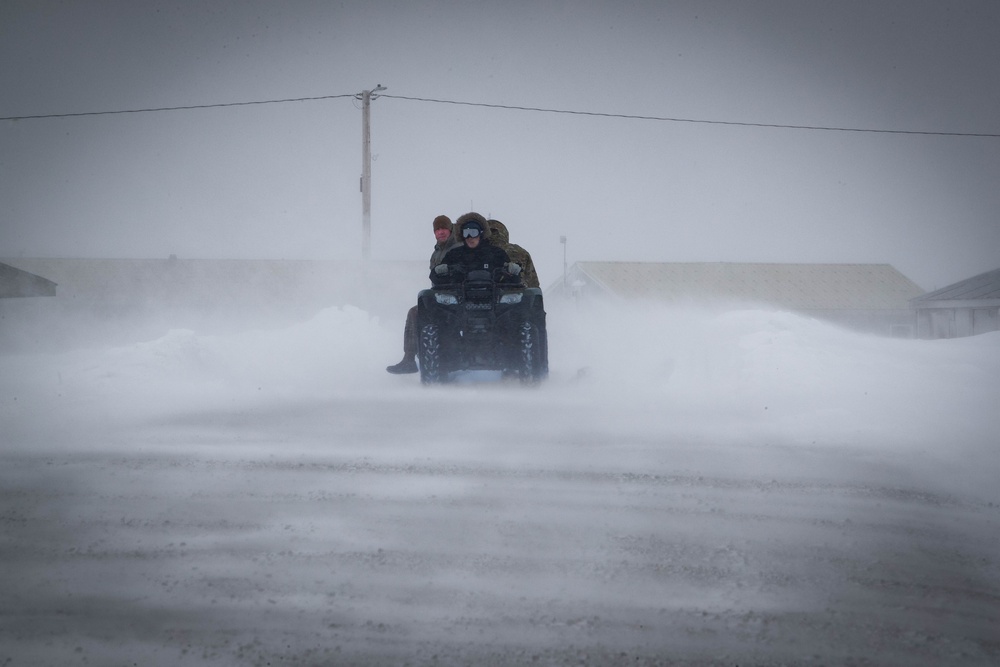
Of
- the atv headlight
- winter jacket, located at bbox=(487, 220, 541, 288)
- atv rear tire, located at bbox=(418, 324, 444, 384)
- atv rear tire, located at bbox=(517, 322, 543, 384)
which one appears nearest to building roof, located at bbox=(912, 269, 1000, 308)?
winter jacket, located at bbox=(487, 220, 541, 288)

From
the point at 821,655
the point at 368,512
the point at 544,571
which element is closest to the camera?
the point at 821,655

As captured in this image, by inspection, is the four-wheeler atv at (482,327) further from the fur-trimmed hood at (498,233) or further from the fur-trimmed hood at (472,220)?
the fur-trimmed hood at (498,233)

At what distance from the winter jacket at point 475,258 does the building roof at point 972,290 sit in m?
23.9

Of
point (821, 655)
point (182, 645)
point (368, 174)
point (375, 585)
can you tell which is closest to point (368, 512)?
point (375, 585)

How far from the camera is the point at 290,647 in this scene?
7.24ft

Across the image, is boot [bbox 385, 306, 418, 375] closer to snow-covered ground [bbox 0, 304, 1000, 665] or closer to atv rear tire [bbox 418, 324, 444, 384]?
atv rear tire [bbox 418, 324, 444, 384]

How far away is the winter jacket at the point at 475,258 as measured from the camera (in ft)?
28.4

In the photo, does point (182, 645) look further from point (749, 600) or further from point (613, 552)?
point (749, 600)

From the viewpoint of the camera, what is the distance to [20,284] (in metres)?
22.0

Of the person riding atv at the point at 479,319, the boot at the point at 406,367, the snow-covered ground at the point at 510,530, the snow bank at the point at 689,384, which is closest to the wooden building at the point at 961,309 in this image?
the snow bank at the point at 689,384

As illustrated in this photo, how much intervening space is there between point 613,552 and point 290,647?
1343 millimetres

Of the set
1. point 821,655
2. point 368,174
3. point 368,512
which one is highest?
point 368,174

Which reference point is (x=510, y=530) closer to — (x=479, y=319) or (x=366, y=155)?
(x=479, y=319)

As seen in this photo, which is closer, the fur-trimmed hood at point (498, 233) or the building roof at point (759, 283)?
the fur-trimmed hood at point (498, 233)
